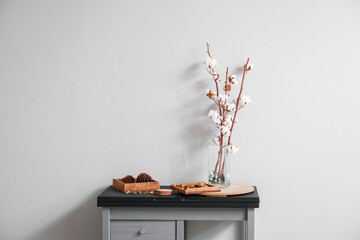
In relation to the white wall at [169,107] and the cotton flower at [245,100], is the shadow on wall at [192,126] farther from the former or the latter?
the cotton flower at [245,100]

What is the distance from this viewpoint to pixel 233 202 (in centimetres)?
200

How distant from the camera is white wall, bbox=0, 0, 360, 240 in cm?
238

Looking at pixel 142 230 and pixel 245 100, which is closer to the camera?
pixel 142 230

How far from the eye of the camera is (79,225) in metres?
2.48

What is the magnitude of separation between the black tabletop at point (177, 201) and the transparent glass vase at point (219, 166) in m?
0.20

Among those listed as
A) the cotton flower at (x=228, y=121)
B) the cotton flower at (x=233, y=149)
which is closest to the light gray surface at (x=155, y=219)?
the cotton flower at (x=233, y=149)

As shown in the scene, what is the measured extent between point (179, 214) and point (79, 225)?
0.78 metres

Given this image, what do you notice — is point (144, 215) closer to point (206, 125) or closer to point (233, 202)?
point (233, 202)

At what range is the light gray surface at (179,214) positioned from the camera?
204 cm

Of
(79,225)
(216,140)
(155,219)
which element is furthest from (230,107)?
(79,225)

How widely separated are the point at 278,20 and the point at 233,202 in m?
Result: 1.16

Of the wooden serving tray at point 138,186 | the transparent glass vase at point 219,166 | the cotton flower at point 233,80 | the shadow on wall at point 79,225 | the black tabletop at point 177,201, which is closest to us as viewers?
the black tabletop at point 177,201

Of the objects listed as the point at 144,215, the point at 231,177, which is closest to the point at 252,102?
the point at 231,177

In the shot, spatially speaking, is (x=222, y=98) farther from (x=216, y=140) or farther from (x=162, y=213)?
(x=162, y=213)
